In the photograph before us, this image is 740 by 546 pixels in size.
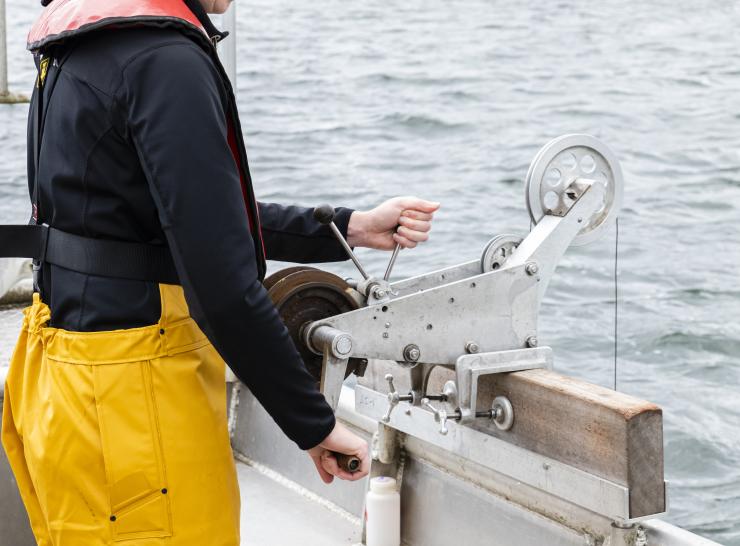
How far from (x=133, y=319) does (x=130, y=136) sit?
0.33 metres

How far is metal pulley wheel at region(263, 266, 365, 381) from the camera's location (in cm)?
241

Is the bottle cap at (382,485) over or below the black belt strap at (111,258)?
below

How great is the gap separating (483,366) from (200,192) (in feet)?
3.22

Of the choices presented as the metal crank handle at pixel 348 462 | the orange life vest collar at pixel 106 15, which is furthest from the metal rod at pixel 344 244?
the orange life vest collar at pixel 106 15

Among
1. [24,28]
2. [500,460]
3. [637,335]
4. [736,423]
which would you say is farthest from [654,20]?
[500,460]

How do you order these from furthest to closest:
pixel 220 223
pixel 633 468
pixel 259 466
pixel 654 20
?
pixel 654 20 < pixel 259 466 < pixel 633 468 < pixel 220 223

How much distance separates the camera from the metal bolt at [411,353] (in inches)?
98.7

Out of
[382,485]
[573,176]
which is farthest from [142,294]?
[382,485]

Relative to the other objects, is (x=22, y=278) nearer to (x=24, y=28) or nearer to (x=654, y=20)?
(x=24, y=28)

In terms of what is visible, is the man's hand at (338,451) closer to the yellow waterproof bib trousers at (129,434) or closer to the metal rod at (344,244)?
the yellow waterproof bib trousers at (129,434)

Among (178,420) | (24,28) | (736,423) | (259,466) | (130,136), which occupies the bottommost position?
(736,423)

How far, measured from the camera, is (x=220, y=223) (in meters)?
1.85

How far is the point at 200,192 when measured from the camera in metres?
1.84

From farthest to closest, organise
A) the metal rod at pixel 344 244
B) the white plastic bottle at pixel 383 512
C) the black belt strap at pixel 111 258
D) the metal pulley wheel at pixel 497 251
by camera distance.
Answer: the white plastic bottle at pixel 383 512
the metal pulley wheel at pixel 497 251
the metal rod at pixel 344 244
the black belt strap at pixel 111 258
